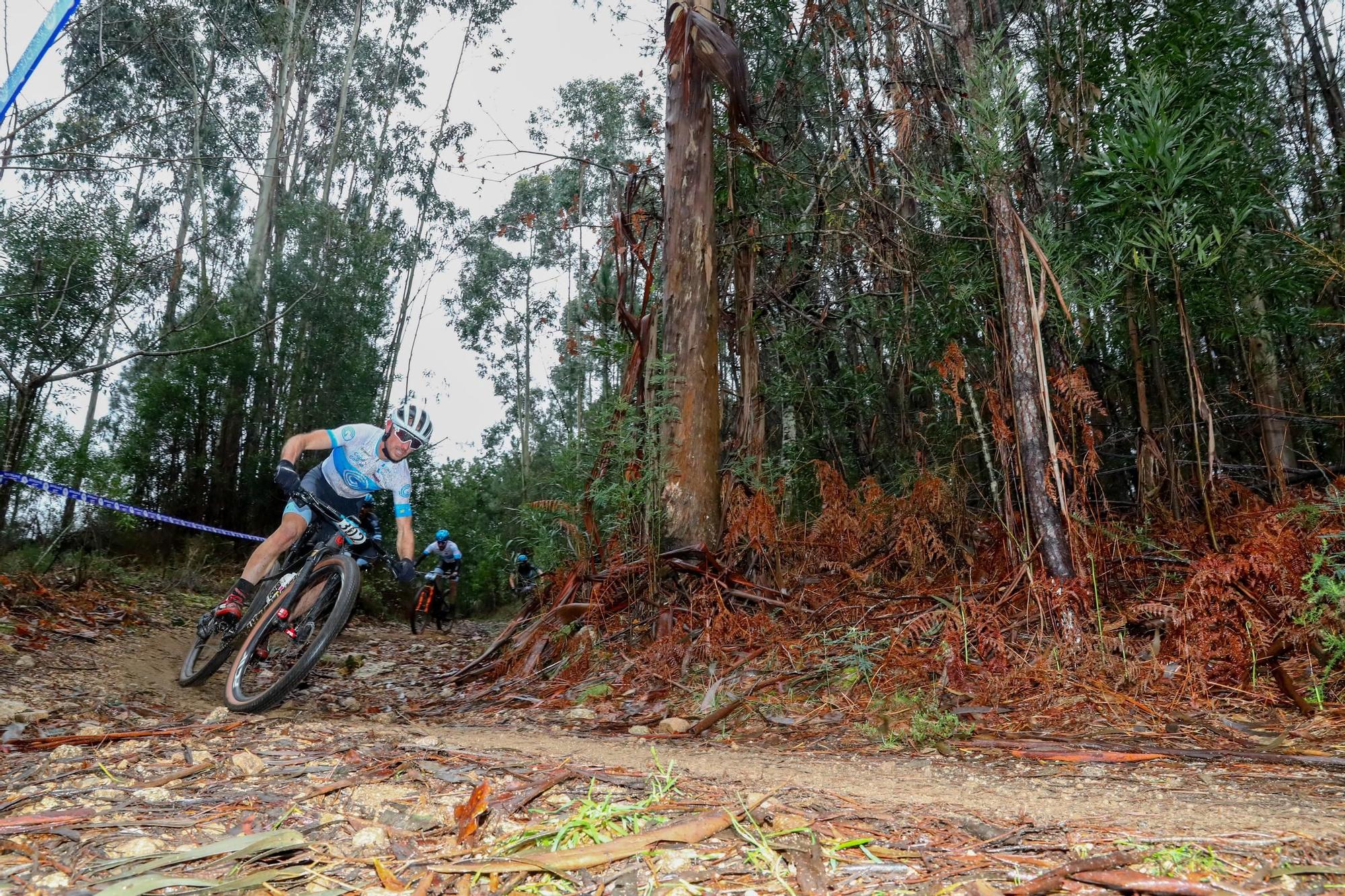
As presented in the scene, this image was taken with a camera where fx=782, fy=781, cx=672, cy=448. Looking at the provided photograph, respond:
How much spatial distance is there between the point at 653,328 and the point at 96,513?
11853 mm

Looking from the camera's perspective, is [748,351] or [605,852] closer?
[605,852]

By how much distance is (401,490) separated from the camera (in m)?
5.39

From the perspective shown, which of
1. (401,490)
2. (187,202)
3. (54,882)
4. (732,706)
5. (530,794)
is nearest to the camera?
(54,882)

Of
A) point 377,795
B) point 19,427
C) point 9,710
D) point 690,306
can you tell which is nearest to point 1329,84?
point 690,306

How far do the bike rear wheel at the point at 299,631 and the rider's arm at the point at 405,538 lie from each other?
285mm

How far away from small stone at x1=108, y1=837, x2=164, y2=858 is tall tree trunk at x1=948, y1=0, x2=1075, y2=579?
4340 mm

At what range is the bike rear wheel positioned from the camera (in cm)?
440

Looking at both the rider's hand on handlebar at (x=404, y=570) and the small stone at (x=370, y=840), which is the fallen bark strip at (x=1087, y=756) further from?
the rider's hand on handlebar at (x=404, y=570)

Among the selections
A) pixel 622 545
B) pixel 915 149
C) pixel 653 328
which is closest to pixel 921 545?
pixel 622 545

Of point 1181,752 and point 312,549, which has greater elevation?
point 312,549

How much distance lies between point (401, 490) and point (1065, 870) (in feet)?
15.5

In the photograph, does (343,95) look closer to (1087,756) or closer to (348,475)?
(348,475)

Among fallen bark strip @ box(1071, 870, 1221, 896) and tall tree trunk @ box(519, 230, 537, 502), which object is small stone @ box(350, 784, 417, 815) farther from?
tall tree trunk @ box(519, 230, 537, 502)

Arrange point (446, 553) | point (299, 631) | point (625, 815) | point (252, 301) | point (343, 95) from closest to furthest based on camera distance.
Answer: point (625, 815) → point (299, 631) → point (446, 553) → point (252, 301) → point (343, 95)
